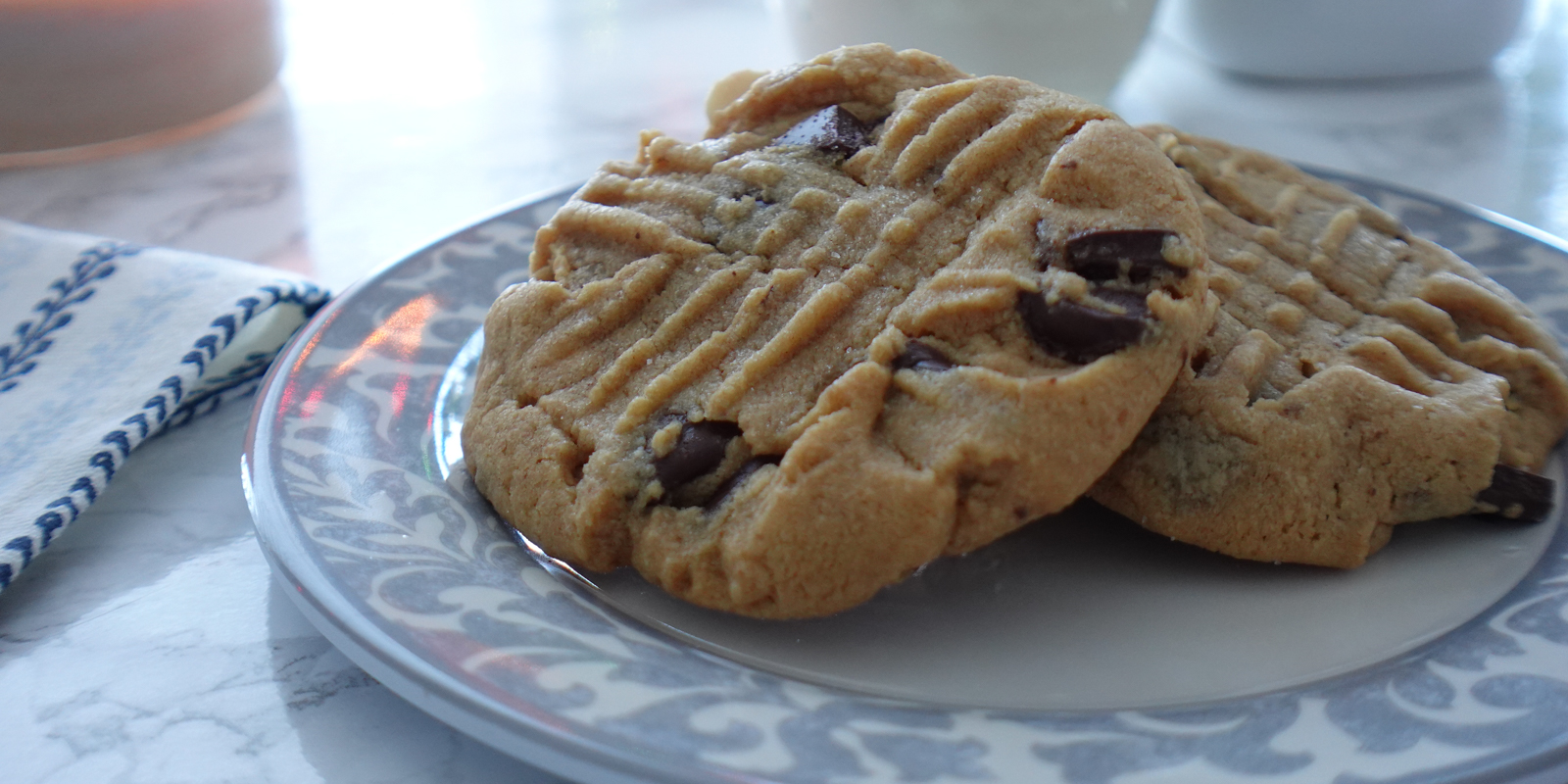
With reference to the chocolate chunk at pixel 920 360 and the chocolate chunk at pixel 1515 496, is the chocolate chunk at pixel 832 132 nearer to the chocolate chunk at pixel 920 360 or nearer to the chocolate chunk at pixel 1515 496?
the chocolate chunk at pixel 920 360

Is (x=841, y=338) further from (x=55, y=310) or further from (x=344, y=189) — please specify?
(x=344, y=189)

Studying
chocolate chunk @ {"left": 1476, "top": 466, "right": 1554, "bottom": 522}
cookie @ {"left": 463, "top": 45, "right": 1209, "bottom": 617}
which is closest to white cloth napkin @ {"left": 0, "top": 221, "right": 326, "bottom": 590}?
cookie @ {"left": 463, "top": 45, "right": 1209, "bottom": 617}

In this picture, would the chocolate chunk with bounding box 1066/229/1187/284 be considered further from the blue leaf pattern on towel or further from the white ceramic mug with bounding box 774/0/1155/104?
the blue leaf pattern on towel

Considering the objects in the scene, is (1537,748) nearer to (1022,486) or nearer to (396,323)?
(1022,486)

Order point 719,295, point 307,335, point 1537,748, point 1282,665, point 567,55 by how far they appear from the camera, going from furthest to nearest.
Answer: point 567,55 < point 307,335 < point 719,295 < point 1282,665 < point 1537,748

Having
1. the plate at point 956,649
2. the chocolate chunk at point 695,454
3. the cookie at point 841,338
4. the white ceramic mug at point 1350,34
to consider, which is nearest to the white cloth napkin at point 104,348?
the plate at point 956,649

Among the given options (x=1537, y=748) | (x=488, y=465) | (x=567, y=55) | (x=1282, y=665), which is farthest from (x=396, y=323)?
(x=567, y=55)

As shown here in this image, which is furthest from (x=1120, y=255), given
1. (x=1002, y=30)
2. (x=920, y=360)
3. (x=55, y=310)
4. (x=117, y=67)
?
(x=117, y=67)
